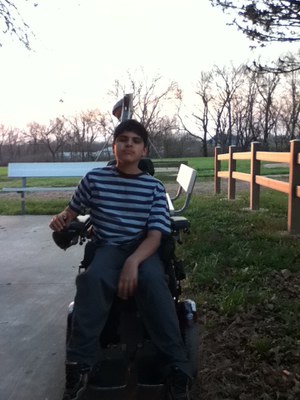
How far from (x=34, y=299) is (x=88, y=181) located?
6.70ft

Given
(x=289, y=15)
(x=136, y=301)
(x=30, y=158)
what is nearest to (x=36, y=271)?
(x=136, y=301)

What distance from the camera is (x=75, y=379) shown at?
258 centimetres

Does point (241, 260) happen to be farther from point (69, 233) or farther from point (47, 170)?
point (47, 170)

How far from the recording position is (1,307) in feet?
14.6

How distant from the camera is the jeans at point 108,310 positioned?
2584 mm

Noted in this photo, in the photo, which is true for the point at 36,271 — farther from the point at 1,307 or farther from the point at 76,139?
the point at 76,139

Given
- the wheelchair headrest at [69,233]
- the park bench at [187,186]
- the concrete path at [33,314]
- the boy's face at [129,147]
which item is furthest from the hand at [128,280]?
the park bench at [187,186]

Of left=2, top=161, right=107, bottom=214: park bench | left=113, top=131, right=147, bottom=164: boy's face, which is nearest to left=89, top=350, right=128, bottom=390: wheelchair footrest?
left=113, top=131, right=147, bottom=164: boy's face

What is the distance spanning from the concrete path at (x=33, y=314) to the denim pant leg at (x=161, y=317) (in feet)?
2.55

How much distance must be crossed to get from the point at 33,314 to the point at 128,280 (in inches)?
76.8

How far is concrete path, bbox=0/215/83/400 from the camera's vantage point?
312 centimetres

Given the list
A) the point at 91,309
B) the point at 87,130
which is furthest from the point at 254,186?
the point at 87,130

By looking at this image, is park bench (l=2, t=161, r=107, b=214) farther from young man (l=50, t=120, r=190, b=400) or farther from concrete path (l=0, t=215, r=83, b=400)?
young man (l=50, t=120, r=190, b=400)

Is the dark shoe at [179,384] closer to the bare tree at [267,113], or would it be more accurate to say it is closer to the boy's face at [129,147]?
the boy's face at [129,147]
